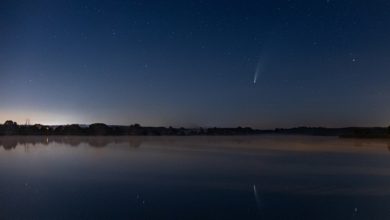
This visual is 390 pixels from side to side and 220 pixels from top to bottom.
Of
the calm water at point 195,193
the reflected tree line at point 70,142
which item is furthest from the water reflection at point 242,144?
the calm water at point 195,193

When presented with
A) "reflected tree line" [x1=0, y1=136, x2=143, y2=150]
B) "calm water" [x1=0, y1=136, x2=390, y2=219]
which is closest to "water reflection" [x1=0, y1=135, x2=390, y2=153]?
"reflected tree line" [x1=0, y1=136, x2=143, y2=150]

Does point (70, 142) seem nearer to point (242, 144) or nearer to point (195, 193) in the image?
point (242, 144)

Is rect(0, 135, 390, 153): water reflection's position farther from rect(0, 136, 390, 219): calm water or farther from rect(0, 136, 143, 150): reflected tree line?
rect(0, 136, 390, 219): calm water

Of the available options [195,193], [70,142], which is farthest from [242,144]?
[195,193]

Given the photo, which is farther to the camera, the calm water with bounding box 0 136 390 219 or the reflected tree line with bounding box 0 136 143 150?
the reflected tree line with bounding box 0 136 143 150

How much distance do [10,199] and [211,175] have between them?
760cm

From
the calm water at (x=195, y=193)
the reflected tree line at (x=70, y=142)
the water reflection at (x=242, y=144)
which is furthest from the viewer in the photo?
the reflected tree line at (x=70, y=142)

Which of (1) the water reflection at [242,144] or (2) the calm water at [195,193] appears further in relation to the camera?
(1) the water reflection at [242,144]

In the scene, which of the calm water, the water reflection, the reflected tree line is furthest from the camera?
the reflected tree line

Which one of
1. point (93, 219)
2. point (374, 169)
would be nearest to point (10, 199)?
point (93, 219)

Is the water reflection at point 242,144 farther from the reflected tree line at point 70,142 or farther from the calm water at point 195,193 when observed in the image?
the calm water at point 195,193

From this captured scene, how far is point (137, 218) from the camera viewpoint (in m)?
9.48

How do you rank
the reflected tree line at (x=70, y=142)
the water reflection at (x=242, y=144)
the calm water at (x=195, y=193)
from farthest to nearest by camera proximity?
the reflected tree line at (x=70, y=142) → the water reflection at (x=242, y=144) → the calm water at (x=195, y=193)

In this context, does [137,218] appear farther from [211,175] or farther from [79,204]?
[211,175]
